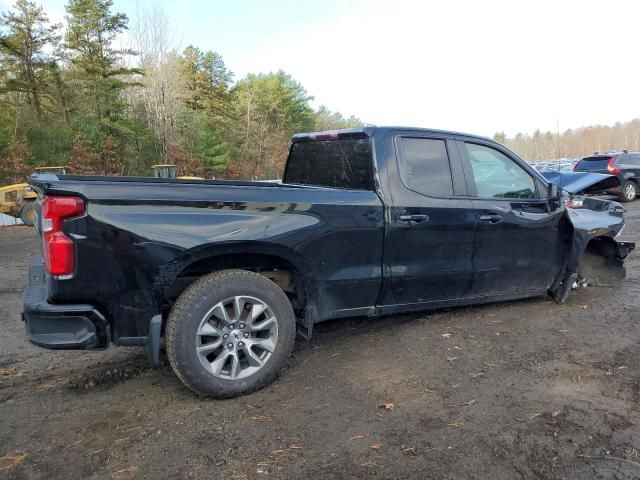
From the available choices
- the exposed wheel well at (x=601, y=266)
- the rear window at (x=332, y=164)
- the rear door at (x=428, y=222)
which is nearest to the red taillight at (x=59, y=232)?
the rear window at (x=332, y=164)

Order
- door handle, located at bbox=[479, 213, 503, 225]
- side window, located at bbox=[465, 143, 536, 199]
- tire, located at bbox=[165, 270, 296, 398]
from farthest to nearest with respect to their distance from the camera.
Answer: side window, located at bbox=[465, 143, 536, 199] < door handle, located at bbox=[479, 213, 503, 225] < tire, located at bbox=[165, 270, 296, 398]

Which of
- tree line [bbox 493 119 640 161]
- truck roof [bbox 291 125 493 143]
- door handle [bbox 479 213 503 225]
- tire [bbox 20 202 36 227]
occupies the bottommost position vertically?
tire [bbox 20 202 36 227]

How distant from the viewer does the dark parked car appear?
56.1 feet

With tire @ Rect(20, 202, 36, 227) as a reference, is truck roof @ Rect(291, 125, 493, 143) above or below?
above

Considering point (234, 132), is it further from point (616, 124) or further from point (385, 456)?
point (616, 124)

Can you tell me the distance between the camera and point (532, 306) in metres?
5.16

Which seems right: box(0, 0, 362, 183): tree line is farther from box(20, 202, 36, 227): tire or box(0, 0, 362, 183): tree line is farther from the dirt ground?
the dirt ground

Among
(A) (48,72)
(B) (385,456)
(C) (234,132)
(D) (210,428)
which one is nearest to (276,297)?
(D) (210,428)

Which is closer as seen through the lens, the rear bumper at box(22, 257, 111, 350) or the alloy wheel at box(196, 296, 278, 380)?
the rear bumper at box(22, 257, 111, 350)

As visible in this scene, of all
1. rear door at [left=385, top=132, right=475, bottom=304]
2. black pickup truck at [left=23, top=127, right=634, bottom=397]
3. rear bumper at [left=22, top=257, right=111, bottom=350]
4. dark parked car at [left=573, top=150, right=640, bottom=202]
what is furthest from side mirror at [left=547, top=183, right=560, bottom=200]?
dark parked car at [left=573, top=150, right=640, bottom=202]

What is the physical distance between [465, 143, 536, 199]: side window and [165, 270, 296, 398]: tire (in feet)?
7.06

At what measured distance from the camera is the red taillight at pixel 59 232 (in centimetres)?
288

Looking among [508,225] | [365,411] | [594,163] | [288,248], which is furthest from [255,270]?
[594,163]

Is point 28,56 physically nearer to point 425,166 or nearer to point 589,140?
point 425,166
